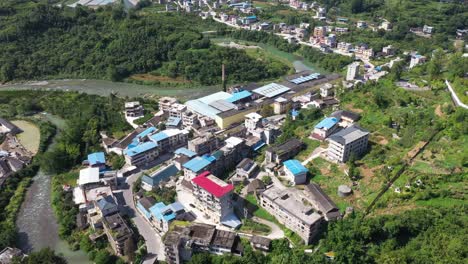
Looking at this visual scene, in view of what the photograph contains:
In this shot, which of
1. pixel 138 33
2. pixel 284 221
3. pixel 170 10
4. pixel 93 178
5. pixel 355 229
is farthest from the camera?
pixel 170 10

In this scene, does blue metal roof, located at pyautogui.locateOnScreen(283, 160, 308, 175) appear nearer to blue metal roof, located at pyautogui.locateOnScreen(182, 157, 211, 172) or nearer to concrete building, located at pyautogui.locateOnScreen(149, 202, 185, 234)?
blue metal roof, located at pyautogui.locateOnScreen(182, 157, 211, 172)

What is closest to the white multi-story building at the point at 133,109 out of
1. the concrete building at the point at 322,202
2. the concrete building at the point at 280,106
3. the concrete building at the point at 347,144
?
the concrete building at the point at 280,106

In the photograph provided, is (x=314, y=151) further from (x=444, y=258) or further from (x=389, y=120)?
(x=444, y=258)

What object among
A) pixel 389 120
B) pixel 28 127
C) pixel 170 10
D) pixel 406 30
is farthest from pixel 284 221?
pixel 170 10

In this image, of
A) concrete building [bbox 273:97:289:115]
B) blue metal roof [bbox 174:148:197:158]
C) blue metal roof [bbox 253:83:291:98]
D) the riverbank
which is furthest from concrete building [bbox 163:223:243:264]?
the riverbank

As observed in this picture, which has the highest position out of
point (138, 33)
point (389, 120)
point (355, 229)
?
point (138, 33)

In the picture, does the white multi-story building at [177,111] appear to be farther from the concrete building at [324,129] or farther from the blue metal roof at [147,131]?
the concrete building at [324,129]

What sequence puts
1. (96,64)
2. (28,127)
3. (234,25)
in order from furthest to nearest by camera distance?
(234,25)
(96,64)
(28,127)

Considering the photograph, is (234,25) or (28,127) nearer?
(28,127)
